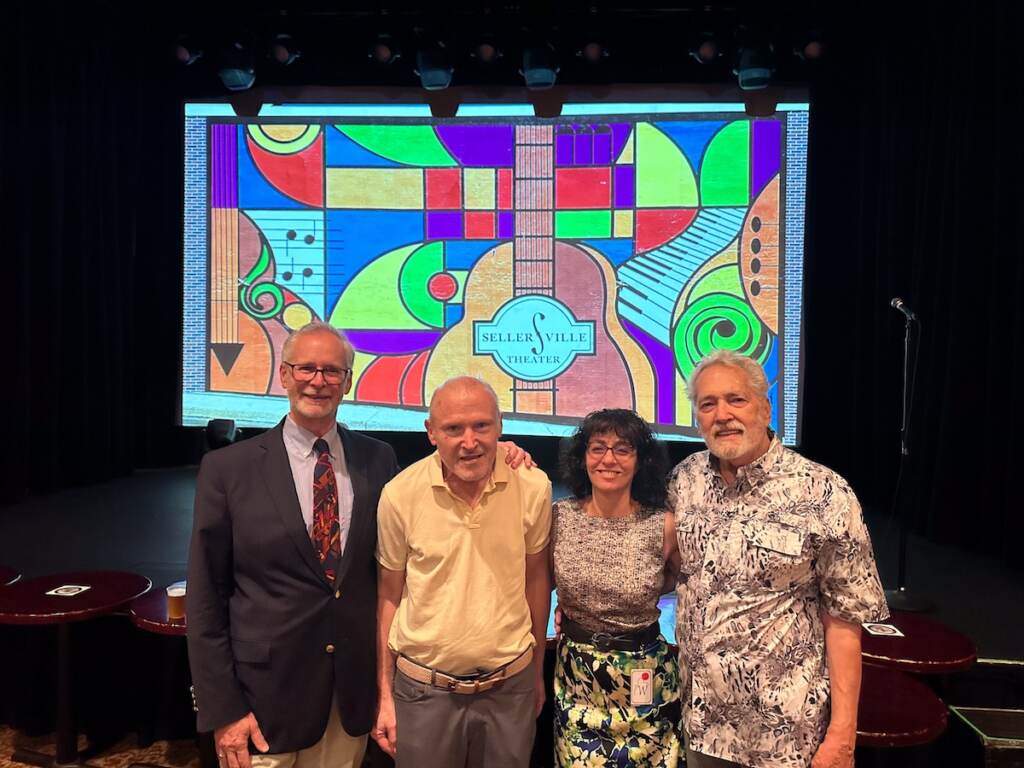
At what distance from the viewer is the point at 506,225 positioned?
5.16 m

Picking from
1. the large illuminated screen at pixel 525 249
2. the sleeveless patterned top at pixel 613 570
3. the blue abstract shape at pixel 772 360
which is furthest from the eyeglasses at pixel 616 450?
the blue abstract shape at pixel 772 360

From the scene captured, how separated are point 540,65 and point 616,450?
12.4ft

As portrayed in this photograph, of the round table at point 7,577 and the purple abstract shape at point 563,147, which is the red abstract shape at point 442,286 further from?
the round table at point 7,577

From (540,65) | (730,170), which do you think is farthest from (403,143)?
(730,170)

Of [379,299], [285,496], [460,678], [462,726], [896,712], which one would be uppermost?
[379,299]

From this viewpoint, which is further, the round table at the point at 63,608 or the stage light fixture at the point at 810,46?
the stage light fixture at the point at 810,46

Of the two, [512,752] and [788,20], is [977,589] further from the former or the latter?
[788,20]

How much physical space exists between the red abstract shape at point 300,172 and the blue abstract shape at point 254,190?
→ 3 cm

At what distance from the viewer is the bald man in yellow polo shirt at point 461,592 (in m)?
1.64

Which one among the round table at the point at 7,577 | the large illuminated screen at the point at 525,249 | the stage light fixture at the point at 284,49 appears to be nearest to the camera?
the round table at the point at 7,577

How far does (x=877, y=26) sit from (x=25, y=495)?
22.0 feet

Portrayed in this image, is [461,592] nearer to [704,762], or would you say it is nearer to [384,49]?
[704,762]

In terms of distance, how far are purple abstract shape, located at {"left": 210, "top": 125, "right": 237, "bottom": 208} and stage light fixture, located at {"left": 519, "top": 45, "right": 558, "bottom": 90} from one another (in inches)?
82.6

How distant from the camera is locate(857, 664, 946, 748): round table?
6.31 feet
